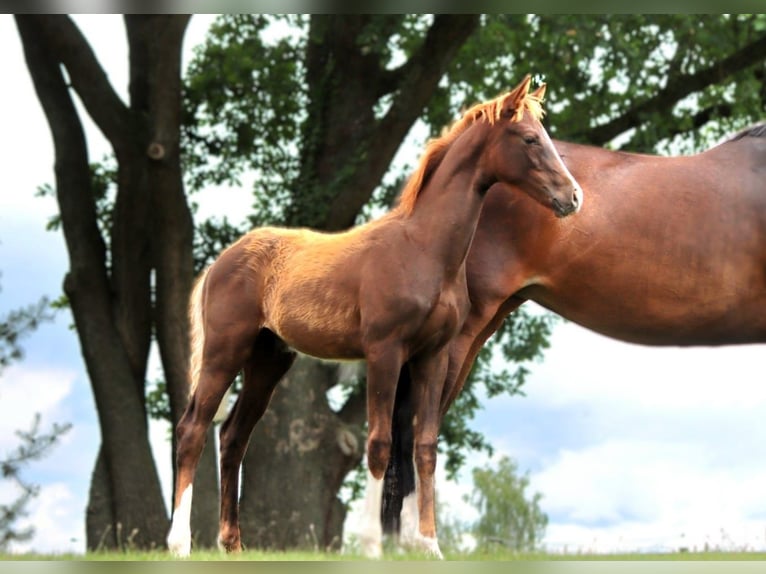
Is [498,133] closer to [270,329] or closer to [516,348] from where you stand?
[270,329]

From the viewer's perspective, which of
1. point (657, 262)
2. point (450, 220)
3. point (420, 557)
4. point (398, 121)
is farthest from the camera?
point (398, 121)

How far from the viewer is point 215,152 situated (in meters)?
15.0

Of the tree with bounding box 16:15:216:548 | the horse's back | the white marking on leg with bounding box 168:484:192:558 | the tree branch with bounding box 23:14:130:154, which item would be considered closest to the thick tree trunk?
the tree with bounding box 16:15:216:548

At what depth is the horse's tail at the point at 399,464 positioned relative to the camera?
638cm

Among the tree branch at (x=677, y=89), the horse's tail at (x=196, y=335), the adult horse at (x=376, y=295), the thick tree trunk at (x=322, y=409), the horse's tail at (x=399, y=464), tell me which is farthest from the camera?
the tree branch at (x=677, y=89)

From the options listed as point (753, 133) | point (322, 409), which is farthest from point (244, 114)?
point (753, 133)

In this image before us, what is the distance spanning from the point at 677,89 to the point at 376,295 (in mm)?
9417

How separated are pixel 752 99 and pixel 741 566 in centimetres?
1102

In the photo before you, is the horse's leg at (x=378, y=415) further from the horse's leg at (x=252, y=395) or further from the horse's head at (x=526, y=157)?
the horse's head at (x=526, y=157)

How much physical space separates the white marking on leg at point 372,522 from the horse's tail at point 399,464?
1.35 ft

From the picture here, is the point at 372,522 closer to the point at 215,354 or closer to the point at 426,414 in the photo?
the point at 426,414

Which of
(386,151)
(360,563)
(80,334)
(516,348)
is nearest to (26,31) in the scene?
(80,334)

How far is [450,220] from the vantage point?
6.10 m

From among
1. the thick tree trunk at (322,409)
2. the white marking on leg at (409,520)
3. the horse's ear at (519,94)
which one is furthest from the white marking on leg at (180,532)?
the thick tree trunk at (322,409)
